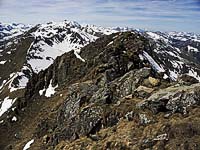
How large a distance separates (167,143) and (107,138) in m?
6.89

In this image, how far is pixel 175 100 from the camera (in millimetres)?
37469

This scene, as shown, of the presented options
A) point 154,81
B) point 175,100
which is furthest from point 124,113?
point 154,81

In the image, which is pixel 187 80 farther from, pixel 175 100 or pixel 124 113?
pixel 124 113

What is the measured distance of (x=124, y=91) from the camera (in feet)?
159

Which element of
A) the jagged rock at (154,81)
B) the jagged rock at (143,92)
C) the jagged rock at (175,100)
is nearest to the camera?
the jagged rock at (175,100)

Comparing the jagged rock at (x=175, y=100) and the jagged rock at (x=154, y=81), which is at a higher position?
the jagged rock at (x=175, y=100)

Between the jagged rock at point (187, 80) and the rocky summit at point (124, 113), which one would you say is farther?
the jagged rock at point (187, 80)

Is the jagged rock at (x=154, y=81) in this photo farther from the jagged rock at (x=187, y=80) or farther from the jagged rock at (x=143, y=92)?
the jagged rock at (x=187, y=80)

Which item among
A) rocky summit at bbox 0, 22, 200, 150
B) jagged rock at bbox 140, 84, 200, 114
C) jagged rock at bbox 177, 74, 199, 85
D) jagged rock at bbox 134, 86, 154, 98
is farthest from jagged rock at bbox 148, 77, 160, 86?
jagged rock at bbox 140, 84, 200, 114

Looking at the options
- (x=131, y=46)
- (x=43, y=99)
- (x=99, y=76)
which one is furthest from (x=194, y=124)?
(x=43, y=99)

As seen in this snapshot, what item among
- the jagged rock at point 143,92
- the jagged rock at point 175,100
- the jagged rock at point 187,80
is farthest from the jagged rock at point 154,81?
the jagged rock at point 175,100

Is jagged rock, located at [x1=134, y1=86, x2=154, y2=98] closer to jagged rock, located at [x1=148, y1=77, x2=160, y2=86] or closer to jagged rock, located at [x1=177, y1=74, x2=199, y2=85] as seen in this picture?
jagged rock, located at [x1=148, y1=77, x2=160, y2=86]

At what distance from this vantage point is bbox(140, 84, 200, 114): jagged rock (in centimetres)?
3656

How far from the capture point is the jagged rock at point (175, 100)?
36562mm
